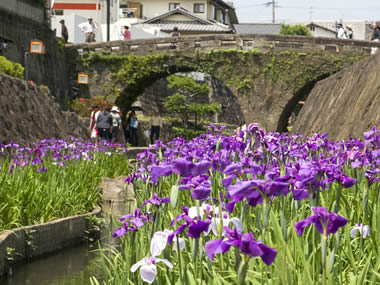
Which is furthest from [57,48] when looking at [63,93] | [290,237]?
[290,237]

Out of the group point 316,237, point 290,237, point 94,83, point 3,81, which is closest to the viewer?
point 316,237

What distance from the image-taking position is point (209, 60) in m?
33.2

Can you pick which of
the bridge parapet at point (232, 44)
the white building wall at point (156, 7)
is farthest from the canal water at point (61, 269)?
the white building wall at point (156, 7)

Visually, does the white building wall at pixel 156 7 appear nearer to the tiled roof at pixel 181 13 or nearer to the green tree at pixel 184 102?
the tiled roof at pixel 181 13

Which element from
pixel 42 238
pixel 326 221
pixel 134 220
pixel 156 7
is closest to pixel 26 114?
pixel 42 238

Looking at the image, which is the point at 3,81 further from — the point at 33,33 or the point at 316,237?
the point at 33,33

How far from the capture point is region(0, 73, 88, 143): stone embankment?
1250 centimetres

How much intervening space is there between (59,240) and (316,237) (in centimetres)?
465

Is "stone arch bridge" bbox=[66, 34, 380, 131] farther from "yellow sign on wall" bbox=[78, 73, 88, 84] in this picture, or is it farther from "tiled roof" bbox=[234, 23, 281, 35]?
"tiled roof" bbox=[234, 23, 281, 35]

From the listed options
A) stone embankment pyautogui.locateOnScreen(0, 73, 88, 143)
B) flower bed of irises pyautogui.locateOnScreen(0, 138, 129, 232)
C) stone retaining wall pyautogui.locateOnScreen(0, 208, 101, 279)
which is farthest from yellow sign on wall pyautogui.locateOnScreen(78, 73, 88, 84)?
stone retaining wall pyautogui.locateOnScreen(0, 208, 101, 279)

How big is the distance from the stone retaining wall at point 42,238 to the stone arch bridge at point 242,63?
1009 inches

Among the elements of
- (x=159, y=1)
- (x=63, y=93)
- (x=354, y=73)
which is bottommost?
(x=63, y=93)

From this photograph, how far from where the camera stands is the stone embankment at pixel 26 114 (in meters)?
12.5

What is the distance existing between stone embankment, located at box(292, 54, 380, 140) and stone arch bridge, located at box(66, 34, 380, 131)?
718 inches
